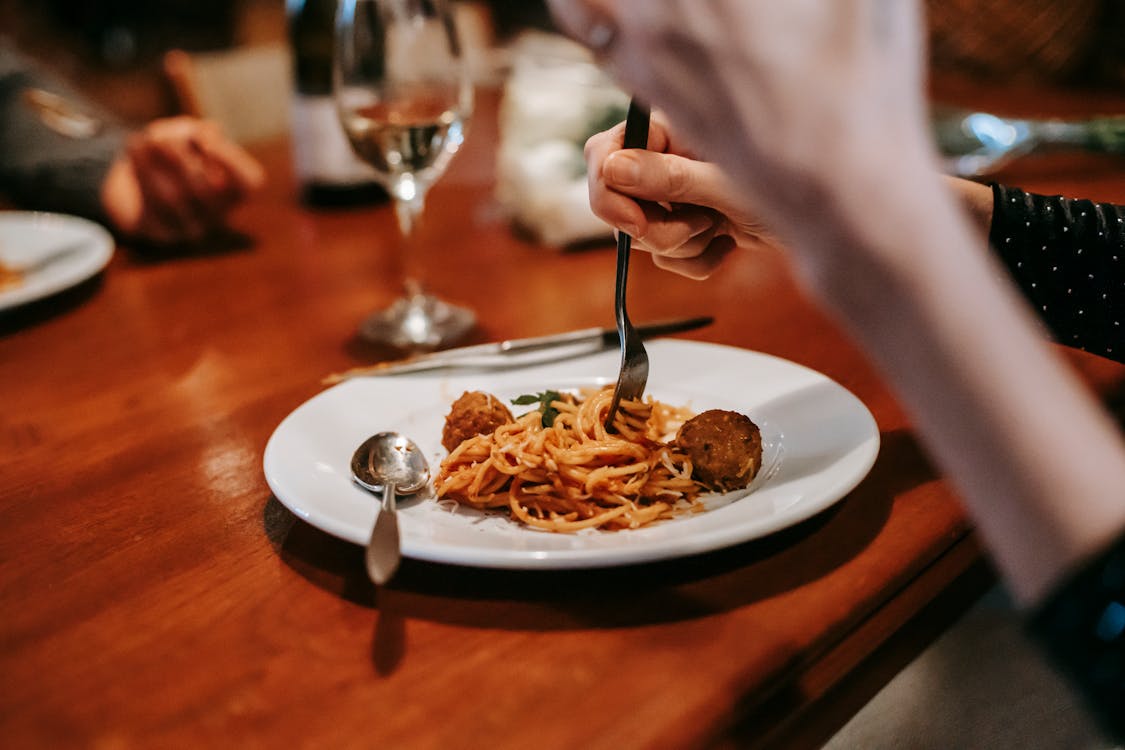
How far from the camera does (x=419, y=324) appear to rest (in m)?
1.32

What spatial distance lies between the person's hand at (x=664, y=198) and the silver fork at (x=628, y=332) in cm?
2

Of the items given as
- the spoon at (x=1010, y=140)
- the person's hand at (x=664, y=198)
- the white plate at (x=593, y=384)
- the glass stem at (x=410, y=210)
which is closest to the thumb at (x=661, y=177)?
the person's hand at (x=664, y=198)

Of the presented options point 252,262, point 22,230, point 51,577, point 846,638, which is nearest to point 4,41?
point 22,230

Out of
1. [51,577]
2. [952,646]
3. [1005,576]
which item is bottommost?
[952,646]

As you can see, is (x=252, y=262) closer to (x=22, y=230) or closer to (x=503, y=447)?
(x=22, y=230)

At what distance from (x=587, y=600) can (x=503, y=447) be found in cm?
19

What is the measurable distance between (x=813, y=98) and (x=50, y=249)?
57.3 inches

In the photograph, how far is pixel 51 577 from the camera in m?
0.79

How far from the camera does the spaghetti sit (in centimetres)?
80

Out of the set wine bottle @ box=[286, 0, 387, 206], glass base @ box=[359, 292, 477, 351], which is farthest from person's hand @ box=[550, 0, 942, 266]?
wine bottle @ box=[286, 0, 387, 206]

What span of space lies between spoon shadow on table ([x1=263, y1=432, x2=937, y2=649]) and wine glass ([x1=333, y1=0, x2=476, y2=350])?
0.57m

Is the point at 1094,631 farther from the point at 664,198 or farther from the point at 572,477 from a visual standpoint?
the point at 664,198

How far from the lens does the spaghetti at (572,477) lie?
80cm

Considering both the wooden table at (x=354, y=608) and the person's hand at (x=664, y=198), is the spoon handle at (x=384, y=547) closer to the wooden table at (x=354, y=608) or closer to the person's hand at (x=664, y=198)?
the wooden table at (x=354, y=608)
